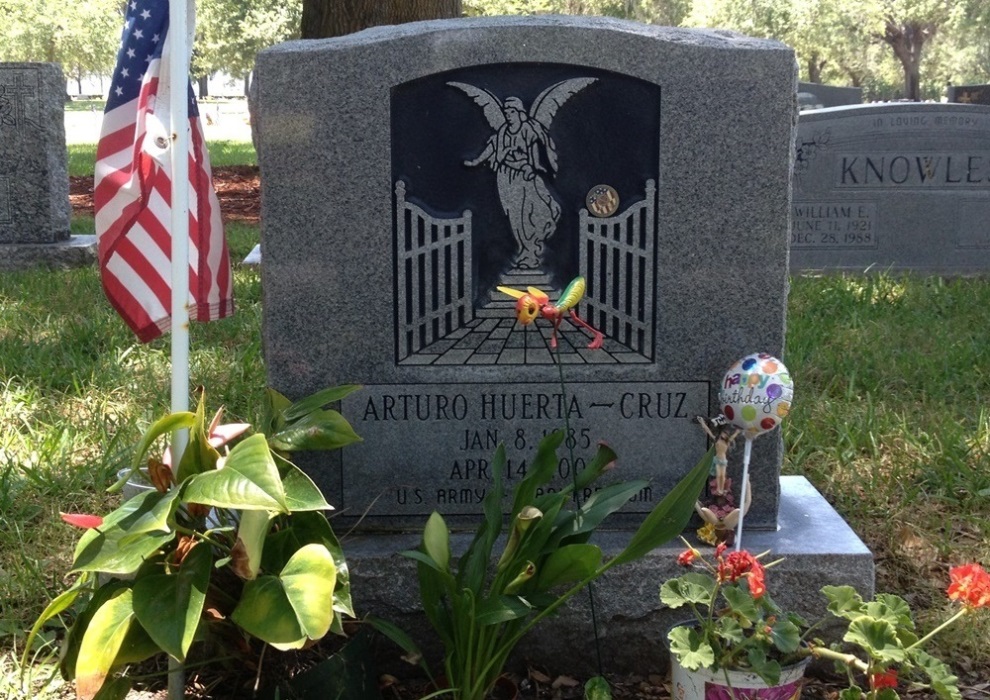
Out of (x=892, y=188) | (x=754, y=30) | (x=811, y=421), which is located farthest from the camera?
(x=754, y=30)

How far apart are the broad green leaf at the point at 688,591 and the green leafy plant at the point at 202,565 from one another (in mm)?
670

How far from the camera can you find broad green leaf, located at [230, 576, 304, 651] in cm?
219

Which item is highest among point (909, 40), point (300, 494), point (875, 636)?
point (909, 40)

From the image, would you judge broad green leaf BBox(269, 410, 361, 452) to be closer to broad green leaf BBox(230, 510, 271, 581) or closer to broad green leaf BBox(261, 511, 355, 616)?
broad green leaf BBox(261, 511, 355, 616)

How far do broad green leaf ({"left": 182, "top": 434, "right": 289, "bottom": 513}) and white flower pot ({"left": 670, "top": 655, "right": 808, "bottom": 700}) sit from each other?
0.98 metres

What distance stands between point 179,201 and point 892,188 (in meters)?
6.25

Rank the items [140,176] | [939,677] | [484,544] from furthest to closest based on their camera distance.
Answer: [140,176]
[484,544]
[939,677]

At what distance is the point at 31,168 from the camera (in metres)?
8.26

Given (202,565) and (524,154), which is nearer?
(202,565)

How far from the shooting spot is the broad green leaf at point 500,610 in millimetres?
2436

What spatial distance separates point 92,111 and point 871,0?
29217 millimetres

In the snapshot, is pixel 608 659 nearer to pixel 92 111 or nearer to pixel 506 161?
pixel 506 161

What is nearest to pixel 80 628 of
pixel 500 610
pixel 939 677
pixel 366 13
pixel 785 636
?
pixel 500 610

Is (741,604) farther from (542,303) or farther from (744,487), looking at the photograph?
(542,303)
